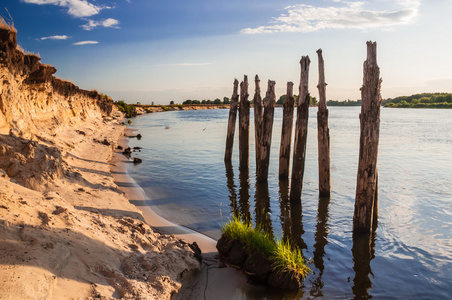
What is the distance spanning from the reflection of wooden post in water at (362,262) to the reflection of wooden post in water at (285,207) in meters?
1.60

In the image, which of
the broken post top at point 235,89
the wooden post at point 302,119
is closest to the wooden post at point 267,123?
the wooden post at point 302,119

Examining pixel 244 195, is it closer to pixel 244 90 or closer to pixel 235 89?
pixel 244 90

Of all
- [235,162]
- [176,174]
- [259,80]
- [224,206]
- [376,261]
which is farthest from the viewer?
[235,162]

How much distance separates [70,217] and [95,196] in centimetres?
333

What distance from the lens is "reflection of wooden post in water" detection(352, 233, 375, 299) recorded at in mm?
6000

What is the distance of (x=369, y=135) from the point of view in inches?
285

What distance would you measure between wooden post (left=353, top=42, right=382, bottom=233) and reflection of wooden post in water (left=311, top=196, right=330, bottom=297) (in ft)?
3.74

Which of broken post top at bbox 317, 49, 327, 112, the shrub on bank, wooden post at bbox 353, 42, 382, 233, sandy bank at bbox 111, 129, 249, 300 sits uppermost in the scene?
broken post top at bbox 317, 49, 327, 112

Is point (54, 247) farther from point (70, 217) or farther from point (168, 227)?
point (168, 227)

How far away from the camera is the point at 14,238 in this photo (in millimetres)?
4246

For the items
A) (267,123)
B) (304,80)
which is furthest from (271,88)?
(304,80)

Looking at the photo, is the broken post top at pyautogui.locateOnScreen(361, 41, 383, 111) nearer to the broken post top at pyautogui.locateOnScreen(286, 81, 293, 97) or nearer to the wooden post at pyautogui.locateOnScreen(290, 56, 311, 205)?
the wooden post at pyautogui.locateOnScreen(290, 56, 311, 205)

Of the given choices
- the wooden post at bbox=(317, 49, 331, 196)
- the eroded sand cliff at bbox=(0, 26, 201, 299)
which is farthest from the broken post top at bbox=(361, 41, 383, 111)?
the eroded sand cliff at bbox=(0, 26, 201, 299)

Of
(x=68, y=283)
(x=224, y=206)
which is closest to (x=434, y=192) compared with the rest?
(x=224, y=206)
